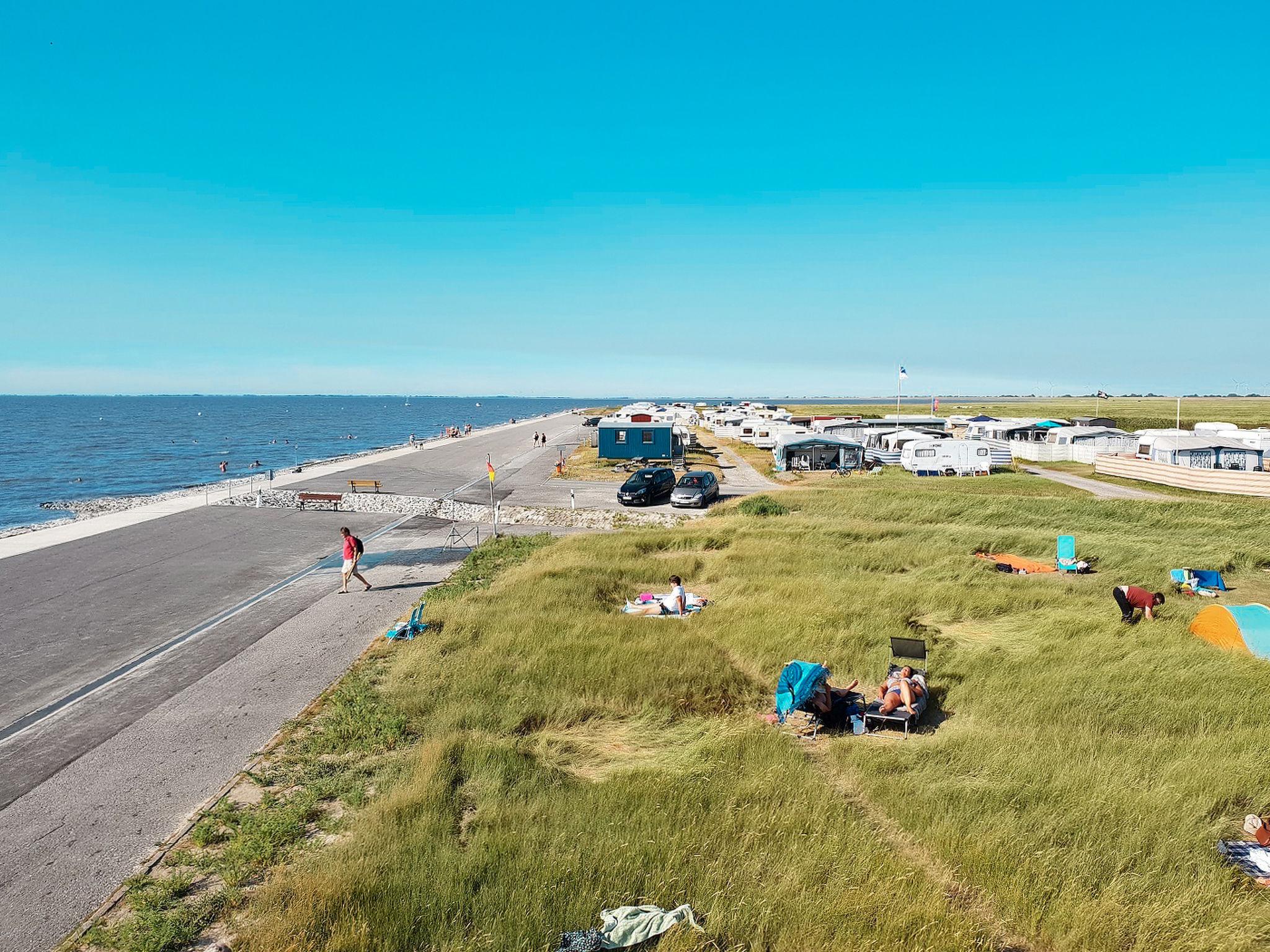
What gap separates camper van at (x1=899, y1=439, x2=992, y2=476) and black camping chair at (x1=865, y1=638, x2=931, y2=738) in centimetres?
3072

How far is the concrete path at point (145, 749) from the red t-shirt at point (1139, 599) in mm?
14489

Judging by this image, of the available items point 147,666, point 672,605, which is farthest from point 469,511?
point 147,666

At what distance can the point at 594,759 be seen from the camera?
8047 millimetres

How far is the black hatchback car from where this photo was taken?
28062 mm

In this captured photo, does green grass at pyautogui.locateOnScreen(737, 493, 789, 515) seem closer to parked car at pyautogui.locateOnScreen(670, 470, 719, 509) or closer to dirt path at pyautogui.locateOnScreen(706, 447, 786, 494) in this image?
parked car at pyautogui.locateOnScreen(670, 470, 719, 509)

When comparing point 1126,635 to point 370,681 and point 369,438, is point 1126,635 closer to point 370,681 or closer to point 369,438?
point 370,681

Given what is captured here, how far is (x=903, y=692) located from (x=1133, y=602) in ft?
23.2

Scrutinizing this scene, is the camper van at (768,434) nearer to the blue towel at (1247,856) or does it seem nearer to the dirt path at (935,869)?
the dirt path at (935,869)

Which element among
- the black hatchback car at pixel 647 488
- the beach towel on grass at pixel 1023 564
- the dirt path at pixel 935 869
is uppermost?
the black hatchback car at pixel 647 488

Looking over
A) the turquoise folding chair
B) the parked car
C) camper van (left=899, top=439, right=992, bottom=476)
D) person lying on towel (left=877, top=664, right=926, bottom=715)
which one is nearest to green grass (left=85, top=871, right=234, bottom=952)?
person lying on towel (left=877, top=664, right=926, bottom=715)

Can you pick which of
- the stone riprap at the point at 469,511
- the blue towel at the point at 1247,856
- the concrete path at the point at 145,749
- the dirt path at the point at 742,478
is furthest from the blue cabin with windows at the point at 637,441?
the blue towel at the point at 1247,856

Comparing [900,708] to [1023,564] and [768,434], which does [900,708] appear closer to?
[1023,564]

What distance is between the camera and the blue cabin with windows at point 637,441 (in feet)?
136

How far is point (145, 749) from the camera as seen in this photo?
27.8ft
